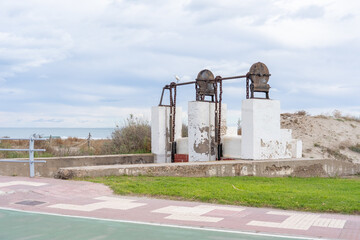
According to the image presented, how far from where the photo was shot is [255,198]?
33.2 feet

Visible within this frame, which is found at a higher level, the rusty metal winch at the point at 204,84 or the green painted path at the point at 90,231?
the rusty metal winch at the point at 204,84

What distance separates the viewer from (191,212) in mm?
8672

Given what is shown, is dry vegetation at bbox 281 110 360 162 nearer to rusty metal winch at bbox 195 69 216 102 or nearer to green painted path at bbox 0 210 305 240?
rusty metal winch at bbox 195 69 216 102

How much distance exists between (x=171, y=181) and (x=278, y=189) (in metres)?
3.06

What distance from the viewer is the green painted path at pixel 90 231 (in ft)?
22.1

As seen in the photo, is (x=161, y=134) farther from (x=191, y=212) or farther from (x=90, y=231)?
(x=90, y=231)

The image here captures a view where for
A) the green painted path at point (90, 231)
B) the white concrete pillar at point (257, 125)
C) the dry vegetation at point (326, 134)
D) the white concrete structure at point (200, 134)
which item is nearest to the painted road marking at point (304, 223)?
the green painted path at point (90, 231)

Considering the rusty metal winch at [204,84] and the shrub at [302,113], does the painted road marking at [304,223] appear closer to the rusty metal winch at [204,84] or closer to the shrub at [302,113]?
the rusty metal winch at [204,84]

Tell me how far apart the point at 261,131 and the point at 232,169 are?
2623 millimetres

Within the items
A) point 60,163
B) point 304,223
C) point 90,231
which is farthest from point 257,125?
point 90,231

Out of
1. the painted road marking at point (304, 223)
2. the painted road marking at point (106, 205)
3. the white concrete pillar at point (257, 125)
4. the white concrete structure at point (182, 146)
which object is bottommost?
the painted road marking at point (304, 223)

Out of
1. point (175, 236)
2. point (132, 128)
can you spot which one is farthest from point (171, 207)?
point (132, 128)

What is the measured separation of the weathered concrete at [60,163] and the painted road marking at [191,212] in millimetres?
6301

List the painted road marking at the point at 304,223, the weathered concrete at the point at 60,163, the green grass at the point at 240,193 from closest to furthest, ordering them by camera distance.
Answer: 1. the painted road marking at the point at 304,223
2. the green grass at the point at 240,193
3. the weathered concrete at the point at 60,163
